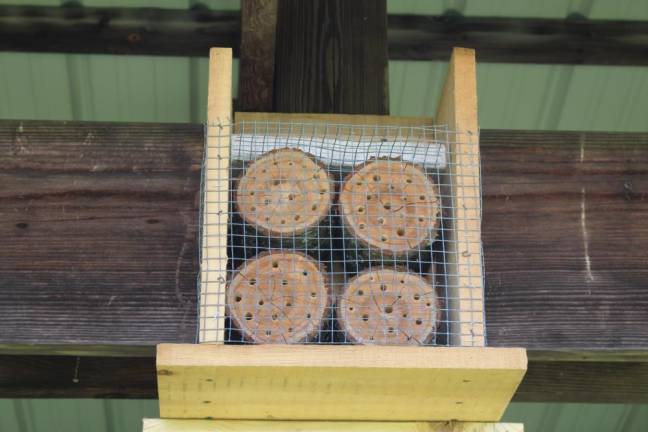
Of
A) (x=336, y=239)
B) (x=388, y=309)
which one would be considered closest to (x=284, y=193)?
(x=336, y=239)

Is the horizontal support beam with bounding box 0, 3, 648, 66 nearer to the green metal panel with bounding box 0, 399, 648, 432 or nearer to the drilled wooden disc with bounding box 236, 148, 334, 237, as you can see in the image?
the green metal panel with bounding box 0, 399, 648, 432

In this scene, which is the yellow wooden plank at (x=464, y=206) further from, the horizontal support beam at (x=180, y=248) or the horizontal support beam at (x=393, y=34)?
the horizontal support beam at (x=393, y=34)

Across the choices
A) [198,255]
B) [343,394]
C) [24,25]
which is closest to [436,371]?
[343,394]

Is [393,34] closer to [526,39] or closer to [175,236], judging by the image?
[526,39]

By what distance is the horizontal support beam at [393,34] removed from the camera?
416cm

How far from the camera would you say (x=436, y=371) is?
191cm

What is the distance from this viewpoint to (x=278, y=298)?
2074mm

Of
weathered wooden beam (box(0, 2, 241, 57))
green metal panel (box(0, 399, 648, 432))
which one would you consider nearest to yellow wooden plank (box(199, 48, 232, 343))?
weathered wooden beam (box(0, 2, 241, 57))

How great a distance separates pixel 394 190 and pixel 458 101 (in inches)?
7.6

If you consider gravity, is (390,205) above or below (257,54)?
below

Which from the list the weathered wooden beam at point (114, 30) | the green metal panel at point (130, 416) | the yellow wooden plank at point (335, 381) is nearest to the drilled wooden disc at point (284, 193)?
the yellow wooden plank at point (335, 381)

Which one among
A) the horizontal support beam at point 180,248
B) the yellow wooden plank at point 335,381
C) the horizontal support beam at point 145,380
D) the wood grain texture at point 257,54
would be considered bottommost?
the yellow wooden plank at point 335,381

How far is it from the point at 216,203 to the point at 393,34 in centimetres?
229

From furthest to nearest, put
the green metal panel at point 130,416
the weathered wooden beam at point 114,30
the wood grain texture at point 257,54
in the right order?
the green metal panel at point 130,416, the weathered wooden beam at point 114,30, the wood grain texture at point 257,54
